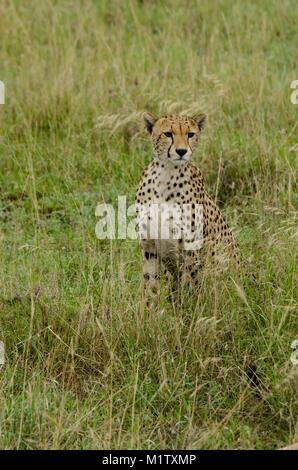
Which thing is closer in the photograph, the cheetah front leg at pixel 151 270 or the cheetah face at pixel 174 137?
the cheetah face at pixel 174 137

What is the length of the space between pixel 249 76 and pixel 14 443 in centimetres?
344

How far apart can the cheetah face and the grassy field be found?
0.47 meters

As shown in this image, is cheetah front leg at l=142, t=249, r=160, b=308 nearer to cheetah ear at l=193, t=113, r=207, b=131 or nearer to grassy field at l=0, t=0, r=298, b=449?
grassy field at l=0, t=0, r=298, b=449

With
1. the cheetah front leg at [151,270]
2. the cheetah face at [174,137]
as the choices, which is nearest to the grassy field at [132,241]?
the cheetah front leg at [151,270]

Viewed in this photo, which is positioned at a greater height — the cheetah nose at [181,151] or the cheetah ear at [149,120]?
the cheetah ear at [149,120]

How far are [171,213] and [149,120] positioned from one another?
0.43 meters

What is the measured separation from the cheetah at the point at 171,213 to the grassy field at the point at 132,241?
0.17 metres

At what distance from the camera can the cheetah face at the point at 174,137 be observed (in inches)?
129

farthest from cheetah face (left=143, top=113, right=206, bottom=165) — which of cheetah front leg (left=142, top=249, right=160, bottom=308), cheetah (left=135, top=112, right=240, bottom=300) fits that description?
→ cheetah front leg (left=142, top=249, right=160, bottom=308)

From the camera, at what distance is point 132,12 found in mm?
6547

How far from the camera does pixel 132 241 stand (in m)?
3.94

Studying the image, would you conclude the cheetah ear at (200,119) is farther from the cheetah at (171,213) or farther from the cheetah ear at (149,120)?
the cheetah ear at (149,120)

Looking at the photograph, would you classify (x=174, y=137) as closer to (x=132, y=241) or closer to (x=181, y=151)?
(x=181, y=151)

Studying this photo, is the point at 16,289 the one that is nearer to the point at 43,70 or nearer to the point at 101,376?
the point at 101,376
